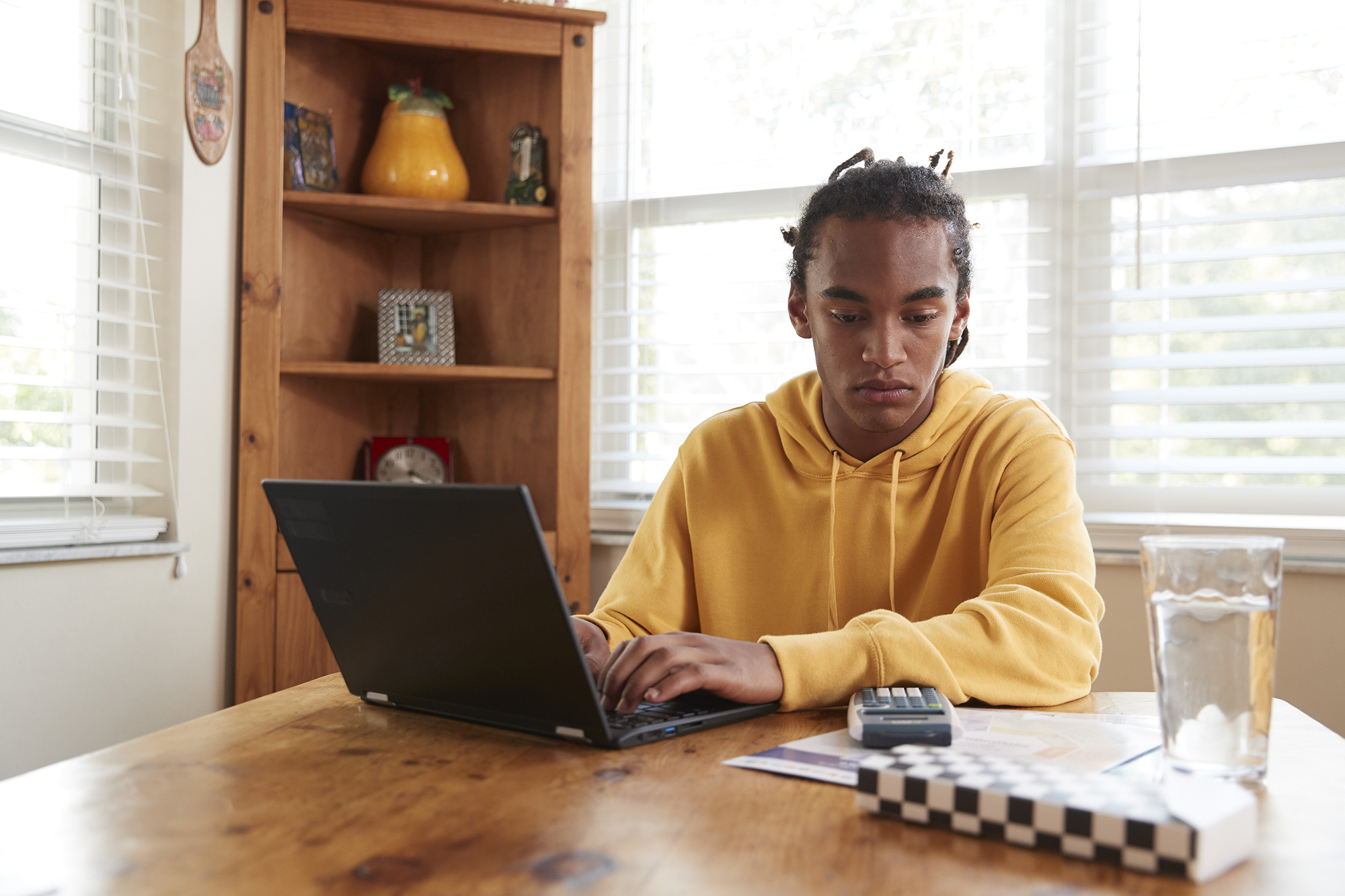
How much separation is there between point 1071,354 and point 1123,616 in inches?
21.2

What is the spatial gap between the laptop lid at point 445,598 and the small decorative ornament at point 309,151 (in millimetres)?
1573

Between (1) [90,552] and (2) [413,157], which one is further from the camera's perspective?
(2) [413,157]

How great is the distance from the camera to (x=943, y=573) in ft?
4.44

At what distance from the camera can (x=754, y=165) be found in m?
2.40

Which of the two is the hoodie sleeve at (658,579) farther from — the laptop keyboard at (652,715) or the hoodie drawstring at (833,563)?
the laptop keyboard at (652,715)

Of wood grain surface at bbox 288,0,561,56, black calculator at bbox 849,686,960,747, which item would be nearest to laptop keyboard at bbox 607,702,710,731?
black calculator at bbox 849,686,960,747

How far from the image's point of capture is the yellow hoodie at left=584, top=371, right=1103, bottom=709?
1221 millimetres

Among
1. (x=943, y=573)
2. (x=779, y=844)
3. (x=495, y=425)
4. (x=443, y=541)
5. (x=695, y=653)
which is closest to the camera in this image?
(x=779, y=844)

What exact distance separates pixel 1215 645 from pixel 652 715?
1.42ft

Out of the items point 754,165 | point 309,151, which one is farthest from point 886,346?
point 309,151

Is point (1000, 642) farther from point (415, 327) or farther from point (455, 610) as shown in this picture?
point (415, 327)

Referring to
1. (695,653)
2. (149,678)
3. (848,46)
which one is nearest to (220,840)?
(695,653)

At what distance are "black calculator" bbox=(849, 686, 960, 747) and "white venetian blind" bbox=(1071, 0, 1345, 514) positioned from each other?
1.44 m

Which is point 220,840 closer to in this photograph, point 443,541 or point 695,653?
point 443,541
